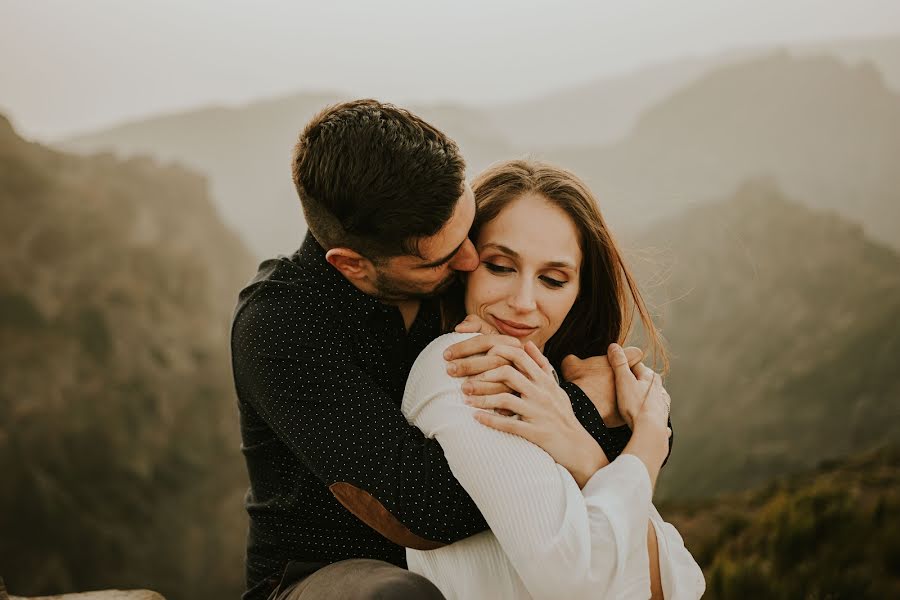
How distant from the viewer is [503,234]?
7.61 feet

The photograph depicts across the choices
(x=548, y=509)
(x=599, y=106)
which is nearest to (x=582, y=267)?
(x=548, y=509)

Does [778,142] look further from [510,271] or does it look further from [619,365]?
[510,271]

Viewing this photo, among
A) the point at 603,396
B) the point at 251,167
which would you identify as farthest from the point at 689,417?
the point at 251,167

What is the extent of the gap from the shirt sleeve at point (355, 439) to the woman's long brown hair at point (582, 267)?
60 centimetres

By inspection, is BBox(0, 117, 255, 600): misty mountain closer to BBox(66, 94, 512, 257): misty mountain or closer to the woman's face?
BBox(66, 94, 512, 257): misty mountain

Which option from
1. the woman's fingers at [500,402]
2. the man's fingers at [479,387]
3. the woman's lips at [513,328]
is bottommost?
the woman's fingers at [500,402]

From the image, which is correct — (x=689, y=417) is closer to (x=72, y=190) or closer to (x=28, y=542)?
(x=28, y=542)

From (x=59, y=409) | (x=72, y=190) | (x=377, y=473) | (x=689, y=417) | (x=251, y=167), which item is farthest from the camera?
(x=251, y=167)

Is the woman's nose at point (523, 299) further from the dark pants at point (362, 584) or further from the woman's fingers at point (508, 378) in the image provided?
the dark pants at point (362, 584)

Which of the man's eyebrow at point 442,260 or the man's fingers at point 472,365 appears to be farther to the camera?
the man's eyebrow at point 442,260

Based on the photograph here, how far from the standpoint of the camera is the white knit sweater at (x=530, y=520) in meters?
1.65

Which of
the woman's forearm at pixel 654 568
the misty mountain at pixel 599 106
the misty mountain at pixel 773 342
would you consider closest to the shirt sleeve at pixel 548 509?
the woman's forearm at pixel 654 568

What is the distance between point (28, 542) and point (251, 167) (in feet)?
30.0

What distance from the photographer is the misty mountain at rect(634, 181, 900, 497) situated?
29.4 feet
